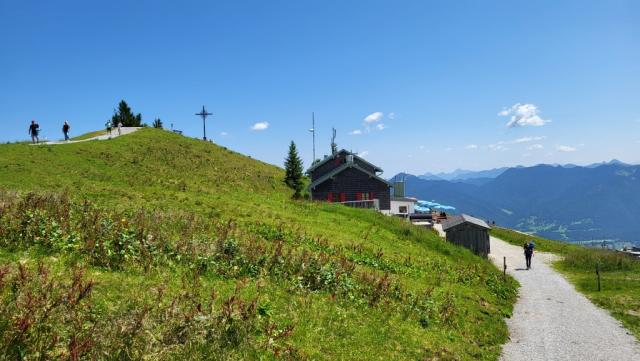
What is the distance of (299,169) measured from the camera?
6662 centimetres

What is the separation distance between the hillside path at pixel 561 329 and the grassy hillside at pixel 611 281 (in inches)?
30.1

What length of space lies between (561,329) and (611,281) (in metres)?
14.8

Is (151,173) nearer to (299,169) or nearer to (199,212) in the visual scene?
(199,212)

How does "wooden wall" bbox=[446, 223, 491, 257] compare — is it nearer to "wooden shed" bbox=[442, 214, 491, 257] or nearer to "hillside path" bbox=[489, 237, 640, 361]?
"wooden shed" bbox=[442, 214, 491, 257]

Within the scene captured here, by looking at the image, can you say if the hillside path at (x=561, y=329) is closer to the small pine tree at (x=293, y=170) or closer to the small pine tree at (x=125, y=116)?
the small pine tree at (x=293, y=170)

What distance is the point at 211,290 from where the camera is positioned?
10805mm

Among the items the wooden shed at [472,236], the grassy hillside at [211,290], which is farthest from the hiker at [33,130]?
the wooden shed at [472,236]

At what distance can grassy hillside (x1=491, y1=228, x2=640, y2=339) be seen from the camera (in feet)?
67.7

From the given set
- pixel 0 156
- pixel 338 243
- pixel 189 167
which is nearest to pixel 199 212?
pixel 338 243

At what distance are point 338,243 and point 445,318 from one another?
889 centimetres

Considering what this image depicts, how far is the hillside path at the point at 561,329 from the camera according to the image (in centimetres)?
1456

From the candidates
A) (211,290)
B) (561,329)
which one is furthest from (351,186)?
(211,290)

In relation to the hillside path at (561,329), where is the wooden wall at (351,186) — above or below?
above

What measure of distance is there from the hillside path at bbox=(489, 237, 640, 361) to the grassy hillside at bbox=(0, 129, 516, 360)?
2.74 feet
